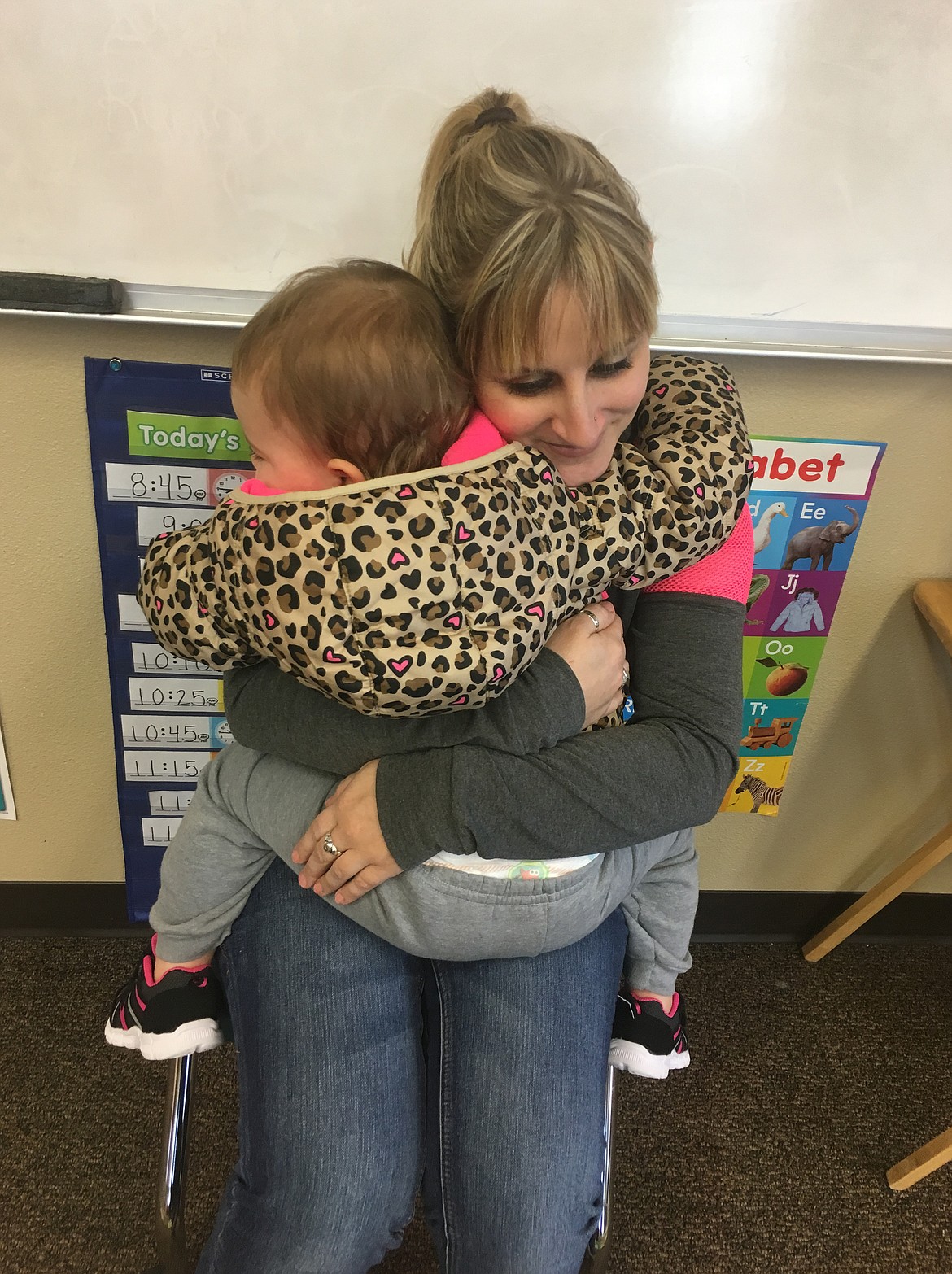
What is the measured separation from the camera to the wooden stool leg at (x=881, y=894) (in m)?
1.32

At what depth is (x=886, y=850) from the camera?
1.45 metres

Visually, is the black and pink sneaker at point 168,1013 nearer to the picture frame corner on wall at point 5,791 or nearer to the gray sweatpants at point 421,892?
the gray sweatpants at point 421,892

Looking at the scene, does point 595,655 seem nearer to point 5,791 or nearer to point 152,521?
point 152,521

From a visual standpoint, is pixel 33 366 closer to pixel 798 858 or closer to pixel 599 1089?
pixel 599 1089

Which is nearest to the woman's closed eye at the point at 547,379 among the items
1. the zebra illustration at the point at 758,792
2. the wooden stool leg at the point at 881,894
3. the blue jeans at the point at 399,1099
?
the blue jeans at the point at 399,1099

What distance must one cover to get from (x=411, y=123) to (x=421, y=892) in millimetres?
716

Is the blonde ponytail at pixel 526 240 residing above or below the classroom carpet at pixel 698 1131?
above

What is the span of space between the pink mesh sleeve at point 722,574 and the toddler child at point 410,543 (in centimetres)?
5

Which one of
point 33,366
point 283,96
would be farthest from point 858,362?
point 33,366

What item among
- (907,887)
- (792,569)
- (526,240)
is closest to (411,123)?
(526,240)

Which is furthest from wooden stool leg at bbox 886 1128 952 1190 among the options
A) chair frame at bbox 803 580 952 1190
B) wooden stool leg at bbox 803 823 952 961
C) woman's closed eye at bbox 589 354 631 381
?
woman's closed eye at bbox 589 354 631 381

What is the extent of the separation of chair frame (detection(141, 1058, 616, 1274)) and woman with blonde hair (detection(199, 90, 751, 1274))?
0.02 meters

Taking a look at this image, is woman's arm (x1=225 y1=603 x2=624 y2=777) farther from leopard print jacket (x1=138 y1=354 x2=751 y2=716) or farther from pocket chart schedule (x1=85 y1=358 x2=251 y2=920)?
pocket chart schedule (x1=85 y1=358 x2=251 y2=920)

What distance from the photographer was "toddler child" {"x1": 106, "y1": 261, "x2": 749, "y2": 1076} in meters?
0.60
